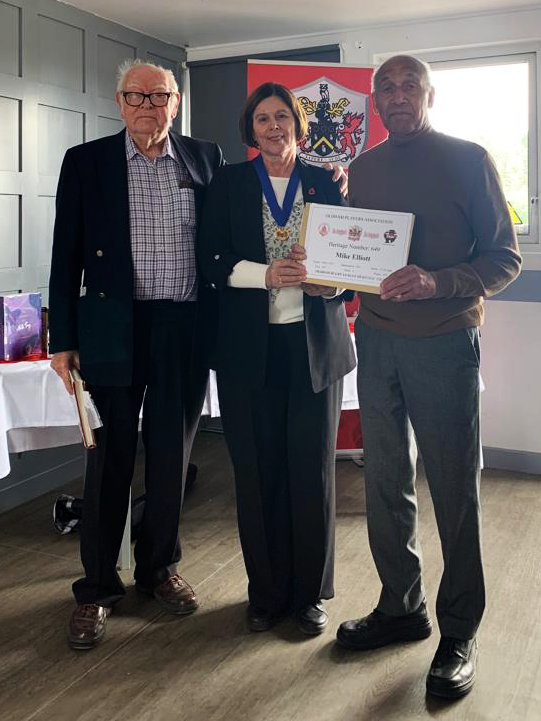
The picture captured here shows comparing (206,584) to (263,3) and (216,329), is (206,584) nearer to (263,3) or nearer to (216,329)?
(216,329)

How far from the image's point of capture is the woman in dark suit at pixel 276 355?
221 cm

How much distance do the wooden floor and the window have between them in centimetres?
193

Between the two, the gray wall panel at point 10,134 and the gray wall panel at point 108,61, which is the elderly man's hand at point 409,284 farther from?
the gray wall panel at point 108,61

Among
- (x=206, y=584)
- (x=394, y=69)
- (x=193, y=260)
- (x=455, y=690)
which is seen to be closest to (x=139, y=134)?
(x=193, y=260)

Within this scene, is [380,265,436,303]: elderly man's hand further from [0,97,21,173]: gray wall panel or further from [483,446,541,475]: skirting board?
[483,446,541,475]: skirting board

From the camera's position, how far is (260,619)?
239 cm

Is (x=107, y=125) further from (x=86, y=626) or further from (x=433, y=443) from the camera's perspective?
(x=433, y=443)

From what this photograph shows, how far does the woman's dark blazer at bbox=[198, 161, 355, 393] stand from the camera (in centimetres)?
221

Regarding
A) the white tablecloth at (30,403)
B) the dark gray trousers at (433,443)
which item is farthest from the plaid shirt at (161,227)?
the white tablecloth at (30,403)

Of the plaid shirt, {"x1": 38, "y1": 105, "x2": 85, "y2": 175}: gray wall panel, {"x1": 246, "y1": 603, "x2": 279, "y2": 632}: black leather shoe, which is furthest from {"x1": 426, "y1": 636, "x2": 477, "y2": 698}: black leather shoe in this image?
{"x1": 38, "y1": 105, "x2": 85, "y2": 175}: gray wall panel

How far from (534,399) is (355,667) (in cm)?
241

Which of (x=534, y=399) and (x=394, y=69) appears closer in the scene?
(x=394, y=69)

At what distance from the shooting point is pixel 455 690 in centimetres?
202

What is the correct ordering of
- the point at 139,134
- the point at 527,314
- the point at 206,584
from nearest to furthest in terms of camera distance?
the point at 139,134
the point at 206,584
the point at 527,314
